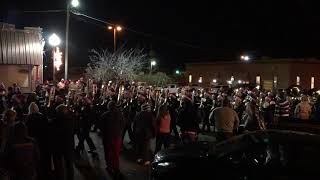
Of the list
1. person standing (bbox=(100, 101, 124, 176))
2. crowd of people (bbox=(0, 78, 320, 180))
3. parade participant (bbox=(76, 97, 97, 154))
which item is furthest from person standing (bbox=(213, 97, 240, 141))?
parade participant (bbox=(76, 97, 97, 154))

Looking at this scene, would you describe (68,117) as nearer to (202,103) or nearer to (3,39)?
(202,103)

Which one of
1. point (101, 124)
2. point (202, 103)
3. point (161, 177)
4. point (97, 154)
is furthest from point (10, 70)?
point (161, 177)

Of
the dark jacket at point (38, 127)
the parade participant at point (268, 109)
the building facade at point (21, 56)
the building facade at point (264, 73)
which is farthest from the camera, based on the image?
the building facade at point (264, 73)

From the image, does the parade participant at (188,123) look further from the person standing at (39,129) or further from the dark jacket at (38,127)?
the dark jacket at (38,127)

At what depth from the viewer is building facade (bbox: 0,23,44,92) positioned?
2483 centimetres

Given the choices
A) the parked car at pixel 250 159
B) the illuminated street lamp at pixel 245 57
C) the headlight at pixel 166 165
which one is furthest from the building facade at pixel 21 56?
the illuminated street lamp at pixel 245 57

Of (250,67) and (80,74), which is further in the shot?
(250,67)

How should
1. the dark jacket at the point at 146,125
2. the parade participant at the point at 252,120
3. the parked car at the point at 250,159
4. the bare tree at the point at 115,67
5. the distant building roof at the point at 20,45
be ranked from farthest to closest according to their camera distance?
the bare tree at the point at 115,67
the distant building roof at the point at 20,45
the parade participant at the point at 252,120
the dark jacket at the point at 146,125
the parked car at the point at 250,159

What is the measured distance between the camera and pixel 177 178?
7.75 m

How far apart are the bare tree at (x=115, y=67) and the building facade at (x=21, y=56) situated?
13549mm

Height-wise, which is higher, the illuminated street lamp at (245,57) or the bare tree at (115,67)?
the illuminated street lamp at (245,57)

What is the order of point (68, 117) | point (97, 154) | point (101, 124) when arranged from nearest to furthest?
point (68, 117) → point (101, 124) → point (97, 154)

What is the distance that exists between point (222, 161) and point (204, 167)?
34cm

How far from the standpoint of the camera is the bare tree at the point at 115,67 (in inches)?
1656
